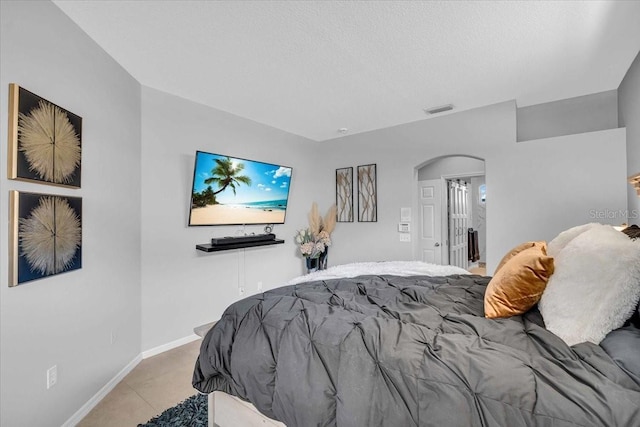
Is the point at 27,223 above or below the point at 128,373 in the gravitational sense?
above

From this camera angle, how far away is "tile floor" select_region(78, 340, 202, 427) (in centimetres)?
202

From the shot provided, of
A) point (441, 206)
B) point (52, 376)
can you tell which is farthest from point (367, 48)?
point (441, 206)

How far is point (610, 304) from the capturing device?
1.07m

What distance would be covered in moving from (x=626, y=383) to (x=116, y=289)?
306 centimetres

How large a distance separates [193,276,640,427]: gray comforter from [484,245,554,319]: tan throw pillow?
0.06m

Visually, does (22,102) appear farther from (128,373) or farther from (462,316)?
(462,316)

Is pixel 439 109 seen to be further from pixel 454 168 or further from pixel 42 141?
pixel 42 141

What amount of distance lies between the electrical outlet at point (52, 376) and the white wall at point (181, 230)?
3.45 ft

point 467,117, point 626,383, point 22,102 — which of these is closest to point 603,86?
point 467,117

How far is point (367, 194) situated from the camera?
15.0ft

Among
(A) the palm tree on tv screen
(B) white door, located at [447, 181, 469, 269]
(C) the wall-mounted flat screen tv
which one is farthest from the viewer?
(B) white door, located at [447, 181, 469, 269]

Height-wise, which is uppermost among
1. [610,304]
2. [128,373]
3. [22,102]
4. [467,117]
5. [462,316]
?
[467,117]

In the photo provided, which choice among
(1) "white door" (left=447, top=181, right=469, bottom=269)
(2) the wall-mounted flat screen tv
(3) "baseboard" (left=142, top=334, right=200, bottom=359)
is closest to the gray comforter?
(3) "baseboard" (left=142, top=334, right=200, bottom=359)

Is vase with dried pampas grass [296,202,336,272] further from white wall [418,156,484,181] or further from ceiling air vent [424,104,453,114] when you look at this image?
ceiling air vent [424,104,453,114]
